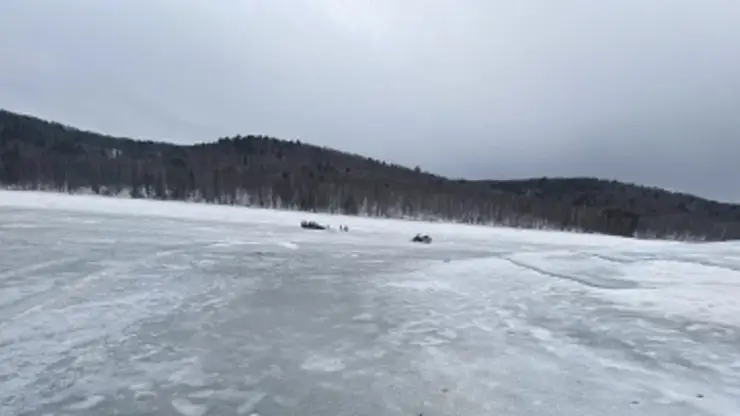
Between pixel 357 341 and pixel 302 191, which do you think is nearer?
pixel 357 341

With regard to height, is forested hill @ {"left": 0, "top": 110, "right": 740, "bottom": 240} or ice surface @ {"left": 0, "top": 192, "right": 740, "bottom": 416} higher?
forested hill @ {"left": 0, "top": 110, "right": 740, "bottom": 240}

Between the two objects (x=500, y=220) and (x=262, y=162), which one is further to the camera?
(x=262, y=162)

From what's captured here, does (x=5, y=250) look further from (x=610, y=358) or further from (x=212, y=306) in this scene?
(x=610, y=358)

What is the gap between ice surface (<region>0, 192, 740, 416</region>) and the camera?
3.28 m

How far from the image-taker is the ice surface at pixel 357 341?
3.28 m

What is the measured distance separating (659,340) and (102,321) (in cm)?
568

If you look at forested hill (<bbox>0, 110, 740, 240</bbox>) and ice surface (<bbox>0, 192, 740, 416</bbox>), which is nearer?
ice surface (<bbox>0, 192, 740, 416</bbox>)

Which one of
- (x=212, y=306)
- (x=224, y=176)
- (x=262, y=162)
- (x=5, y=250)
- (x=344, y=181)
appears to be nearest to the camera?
(x=212, y=306)

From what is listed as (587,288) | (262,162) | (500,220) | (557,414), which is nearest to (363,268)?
(587,288)

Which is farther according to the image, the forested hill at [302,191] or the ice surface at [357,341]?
the forested hill at [302,191]

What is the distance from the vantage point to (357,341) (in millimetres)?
4676

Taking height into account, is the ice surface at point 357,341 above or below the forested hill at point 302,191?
below

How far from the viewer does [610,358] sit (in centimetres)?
432

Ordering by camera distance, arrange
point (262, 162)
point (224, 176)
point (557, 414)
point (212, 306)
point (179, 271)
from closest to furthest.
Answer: point (557, 414) < point (212, 306) < point (179, 271) < point (224, 176) < point (262, 162)
